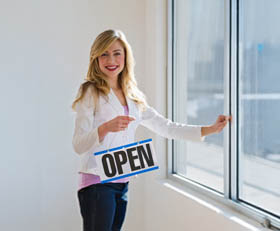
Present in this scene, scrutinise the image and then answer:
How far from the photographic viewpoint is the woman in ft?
4.92

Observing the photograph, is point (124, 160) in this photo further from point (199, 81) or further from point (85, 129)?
point (199, 81)

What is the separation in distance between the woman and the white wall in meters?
0.63

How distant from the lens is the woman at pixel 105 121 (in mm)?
1499

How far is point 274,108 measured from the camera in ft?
5.04

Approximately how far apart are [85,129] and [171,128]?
18.9 inches

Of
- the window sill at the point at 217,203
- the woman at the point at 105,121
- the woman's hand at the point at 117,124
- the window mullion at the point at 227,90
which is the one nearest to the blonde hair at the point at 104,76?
the woman at the point at 105,121

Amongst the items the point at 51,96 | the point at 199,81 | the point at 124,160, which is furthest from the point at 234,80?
the point at 51,96

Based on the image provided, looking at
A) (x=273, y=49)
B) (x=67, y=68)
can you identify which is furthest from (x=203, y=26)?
(x=67, y=68)

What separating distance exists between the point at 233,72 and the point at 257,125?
29 centimetres

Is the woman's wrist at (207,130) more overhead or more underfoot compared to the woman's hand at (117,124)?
more underfoot

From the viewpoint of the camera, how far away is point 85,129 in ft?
4.85

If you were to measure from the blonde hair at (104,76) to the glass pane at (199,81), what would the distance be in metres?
0.44

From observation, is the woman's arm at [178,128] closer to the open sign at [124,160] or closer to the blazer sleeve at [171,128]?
the blazer sleeve at [171,128]

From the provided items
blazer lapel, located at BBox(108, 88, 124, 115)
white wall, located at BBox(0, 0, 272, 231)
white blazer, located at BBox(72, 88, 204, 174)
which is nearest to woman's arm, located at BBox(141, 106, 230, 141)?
white blazer, located at BBox(72, 88, 204, 174)
